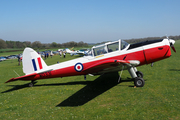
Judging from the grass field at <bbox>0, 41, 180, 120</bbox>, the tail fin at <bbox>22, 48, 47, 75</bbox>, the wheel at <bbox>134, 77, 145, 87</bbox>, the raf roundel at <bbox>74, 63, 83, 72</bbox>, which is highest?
the tail fin at <bbox>22, 48, 47, 75</bbox>

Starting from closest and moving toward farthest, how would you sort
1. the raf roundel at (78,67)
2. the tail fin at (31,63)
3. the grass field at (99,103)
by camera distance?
1. the grass field at (99,103)
2. the raf roundel at (78,67)
3. the tail fin at (31,63)

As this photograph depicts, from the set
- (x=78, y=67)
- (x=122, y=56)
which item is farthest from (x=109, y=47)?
(x=78, y=67)

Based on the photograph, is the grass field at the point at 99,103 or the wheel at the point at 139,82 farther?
the wheel at the point at 139,82

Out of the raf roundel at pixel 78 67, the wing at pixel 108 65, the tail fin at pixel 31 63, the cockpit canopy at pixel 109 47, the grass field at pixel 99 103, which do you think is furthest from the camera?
the tail fin at pixel 31 63

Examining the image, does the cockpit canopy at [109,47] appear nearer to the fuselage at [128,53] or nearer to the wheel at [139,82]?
the fuselage at [128,53]

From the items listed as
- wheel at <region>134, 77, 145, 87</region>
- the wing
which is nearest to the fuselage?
the wing

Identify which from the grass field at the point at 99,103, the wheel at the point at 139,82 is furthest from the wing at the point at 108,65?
the grass field at the point at 99,103

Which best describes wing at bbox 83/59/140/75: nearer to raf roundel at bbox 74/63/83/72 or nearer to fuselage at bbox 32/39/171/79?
fuselage at bbox 32/39/171/79

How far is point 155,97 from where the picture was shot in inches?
233

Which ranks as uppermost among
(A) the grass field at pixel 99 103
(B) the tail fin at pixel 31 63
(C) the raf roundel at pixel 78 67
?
(B) the tail fin at pixel 31 63

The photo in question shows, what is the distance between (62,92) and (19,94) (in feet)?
8.94

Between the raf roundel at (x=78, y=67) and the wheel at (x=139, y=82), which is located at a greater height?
the raf roundel at (x=78, y=67)

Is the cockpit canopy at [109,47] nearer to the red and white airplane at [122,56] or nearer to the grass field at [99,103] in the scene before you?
the red and white airplane at [122,56]

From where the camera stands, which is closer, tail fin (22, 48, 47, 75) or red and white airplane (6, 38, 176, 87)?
red and white airplane (6, 38, 176, 87)
